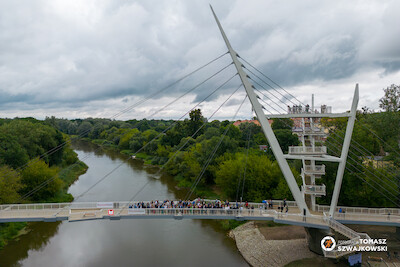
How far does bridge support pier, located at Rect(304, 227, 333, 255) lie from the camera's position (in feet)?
66.9

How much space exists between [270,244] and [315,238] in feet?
13.4

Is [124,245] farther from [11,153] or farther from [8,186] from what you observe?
[11,153]

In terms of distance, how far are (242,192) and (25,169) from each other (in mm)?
26874

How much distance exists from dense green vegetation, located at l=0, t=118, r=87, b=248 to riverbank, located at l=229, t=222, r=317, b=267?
54.5ft

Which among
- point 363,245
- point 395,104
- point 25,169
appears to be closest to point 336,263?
point 363,245

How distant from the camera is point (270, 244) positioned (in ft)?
77.5

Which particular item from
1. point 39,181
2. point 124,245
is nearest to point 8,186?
point 39,181

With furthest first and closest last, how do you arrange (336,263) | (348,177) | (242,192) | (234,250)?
1. (242,192)
2. (348,177)
3. (234,250)
4. (336,263)

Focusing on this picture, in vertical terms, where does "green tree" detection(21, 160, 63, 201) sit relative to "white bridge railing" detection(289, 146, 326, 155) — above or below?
below

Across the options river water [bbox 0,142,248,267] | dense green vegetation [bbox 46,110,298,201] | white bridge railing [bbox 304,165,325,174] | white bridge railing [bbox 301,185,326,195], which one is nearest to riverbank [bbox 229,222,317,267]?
river water [bbox 0,142,248,267]

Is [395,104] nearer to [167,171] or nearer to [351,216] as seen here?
[351,216]

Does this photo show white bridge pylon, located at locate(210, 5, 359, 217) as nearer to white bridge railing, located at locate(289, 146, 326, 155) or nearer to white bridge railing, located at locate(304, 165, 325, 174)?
white bridge railing, located at locate(289, 146, 326, 155)

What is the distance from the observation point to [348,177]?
87.4 ft

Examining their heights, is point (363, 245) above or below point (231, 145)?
below
